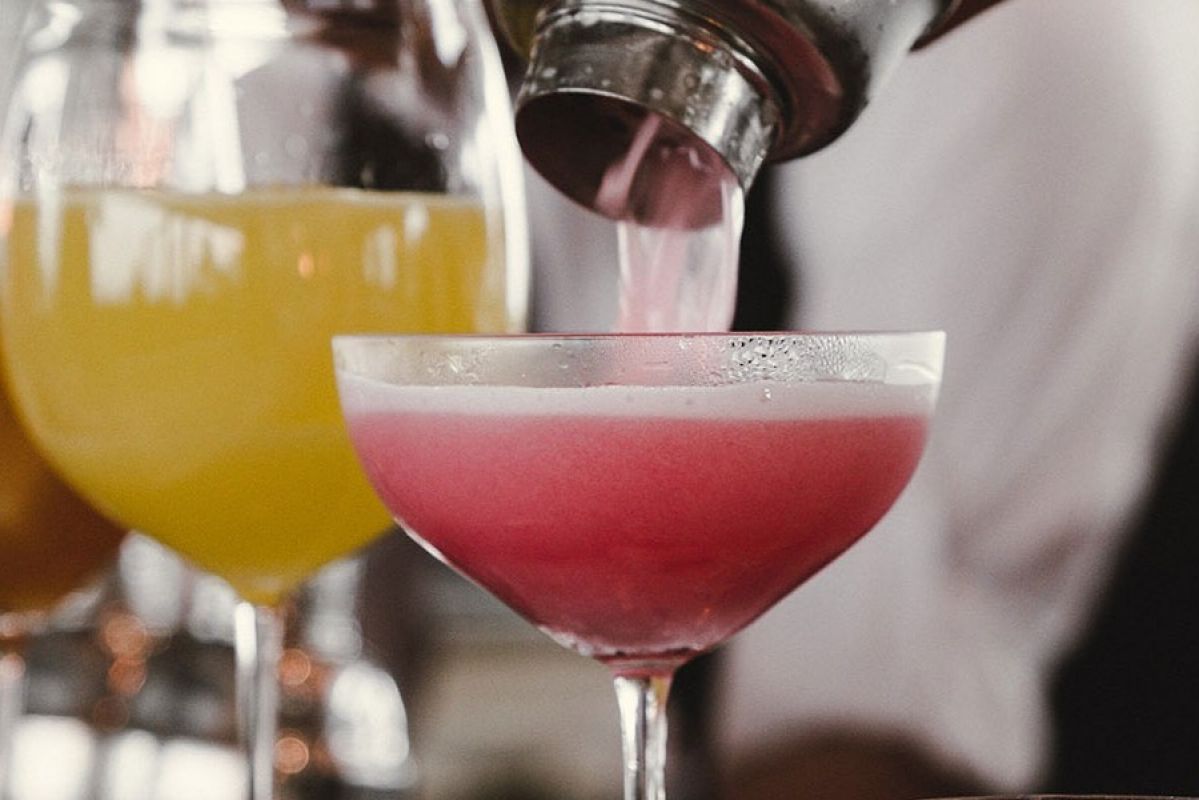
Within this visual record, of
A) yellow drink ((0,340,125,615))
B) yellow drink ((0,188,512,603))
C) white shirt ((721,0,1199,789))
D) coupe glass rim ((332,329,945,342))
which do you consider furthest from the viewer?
white shirt ((721,0,1199,789))

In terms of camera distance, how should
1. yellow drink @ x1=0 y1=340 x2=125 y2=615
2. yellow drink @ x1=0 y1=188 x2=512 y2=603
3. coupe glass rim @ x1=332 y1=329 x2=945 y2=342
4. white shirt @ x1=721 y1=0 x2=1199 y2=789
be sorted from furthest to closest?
white shirt @ x1=721 y1=0 x2=1199 y2=789
yellow drink @ x1=0 y1=340 x2=125 y2=615
yellow drink @ x1=0 y1=188 x2=512 y2=603
coupe glass rim @ x1=332 y1=329 x2=945 y2=342

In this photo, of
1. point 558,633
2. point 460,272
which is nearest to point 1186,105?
point 460,272

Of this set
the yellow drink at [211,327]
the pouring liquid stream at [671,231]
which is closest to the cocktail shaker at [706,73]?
the pouring liquid stream at [671,231]

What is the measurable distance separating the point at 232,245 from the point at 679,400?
0.75 feet

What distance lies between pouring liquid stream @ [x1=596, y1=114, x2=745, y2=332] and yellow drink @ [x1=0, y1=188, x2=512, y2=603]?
124mm

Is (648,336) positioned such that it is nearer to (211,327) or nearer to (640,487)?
(640,487)

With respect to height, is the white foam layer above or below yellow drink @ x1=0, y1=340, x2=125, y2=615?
above

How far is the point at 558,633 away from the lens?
0.48m

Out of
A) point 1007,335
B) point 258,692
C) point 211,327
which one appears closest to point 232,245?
point 211,327

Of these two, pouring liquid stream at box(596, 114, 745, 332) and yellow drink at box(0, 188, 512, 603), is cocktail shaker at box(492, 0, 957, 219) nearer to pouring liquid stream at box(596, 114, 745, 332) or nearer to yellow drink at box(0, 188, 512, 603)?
pouring liquid stream at box(596, 114, 745, 332)

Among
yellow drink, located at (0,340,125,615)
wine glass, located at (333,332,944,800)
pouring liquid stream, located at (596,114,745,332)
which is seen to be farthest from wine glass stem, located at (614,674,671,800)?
yellow drink, located at (0,340,125,615)

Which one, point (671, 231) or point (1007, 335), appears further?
point (1007, 335)

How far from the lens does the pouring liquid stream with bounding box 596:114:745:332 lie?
0.47m

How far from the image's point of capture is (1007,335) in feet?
4.39
